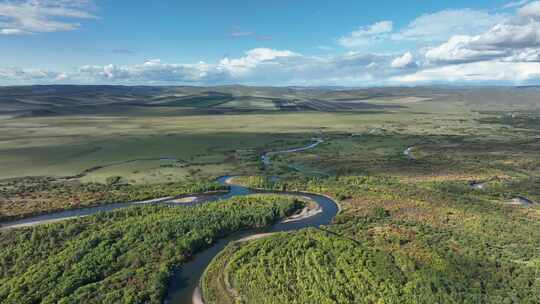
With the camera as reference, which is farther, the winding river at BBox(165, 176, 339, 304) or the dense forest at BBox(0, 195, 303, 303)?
the winding river at BBox(165, 176, 339, 304)

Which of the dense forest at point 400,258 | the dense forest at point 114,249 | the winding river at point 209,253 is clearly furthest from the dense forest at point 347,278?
the dense forest at point 114,249

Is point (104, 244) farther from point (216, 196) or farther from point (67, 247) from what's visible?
A: point (216, 196)

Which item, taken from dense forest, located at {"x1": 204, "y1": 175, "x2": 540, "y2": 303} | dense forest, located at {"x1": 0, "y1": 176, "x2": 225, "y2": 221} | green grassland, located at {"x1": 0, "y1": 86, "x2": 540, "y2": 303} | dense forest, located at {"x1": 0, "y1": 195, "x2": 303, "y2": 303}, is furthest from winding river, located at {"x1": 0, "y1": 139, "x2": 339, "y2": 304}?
dense forest, located at {"x1": 204, "y1": 175, "x2": 540, "y2": 303}

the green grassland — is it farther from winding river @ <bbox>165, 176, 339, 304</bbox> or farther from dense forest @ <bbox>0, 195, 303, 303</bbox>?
winding river @ <bbox>165, 176, 339, 304</bbox>

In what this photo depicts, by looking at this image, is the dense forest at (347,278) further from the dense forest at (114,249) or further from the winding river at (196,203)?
the dense forest at (114,249)

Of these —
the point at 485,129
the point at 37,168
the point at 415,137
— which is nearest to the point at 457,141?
the point at 415,137
